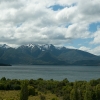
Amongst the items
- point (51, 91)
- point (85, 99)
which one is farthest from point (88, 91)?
point (51, 91)

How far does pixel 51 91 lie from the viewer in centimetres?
9306

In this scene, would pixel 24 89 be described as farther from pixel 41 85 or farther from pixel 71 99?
pixel 41 85

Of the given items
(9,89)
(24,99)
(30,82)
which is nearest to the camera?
(24,99)

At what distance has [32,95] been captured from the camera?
270ft

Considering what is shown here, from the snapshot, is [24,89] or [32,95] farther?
[32,95]

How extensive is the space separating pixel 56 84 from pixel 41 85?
792 centimetres

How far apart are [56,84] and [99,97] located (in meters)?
30.1

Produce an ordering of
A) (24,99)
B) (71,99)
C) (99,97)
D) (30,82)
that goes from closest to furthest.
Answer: (24,99)
(71,99)
(99,97)
(30,82)

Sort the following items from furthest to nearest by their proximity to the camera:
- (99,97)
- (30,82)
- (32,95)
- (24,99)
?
(30,82), (32,95), (99,97), (24,99)

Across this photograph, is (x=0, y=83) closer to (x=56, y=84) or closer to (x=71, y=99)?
(x=56, y=84)

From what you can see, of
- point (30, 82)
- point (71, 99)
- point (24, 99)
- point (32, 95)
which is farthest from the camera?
point (30, 82)

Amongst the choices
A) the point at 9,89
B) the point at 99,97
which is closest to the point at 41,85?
the point at 9,89

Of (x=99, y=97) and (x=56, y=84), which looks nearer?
(x=99, y=97)

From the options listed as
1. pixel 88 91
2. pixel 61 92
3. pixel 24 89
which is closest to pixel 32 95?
pixel 61 92
